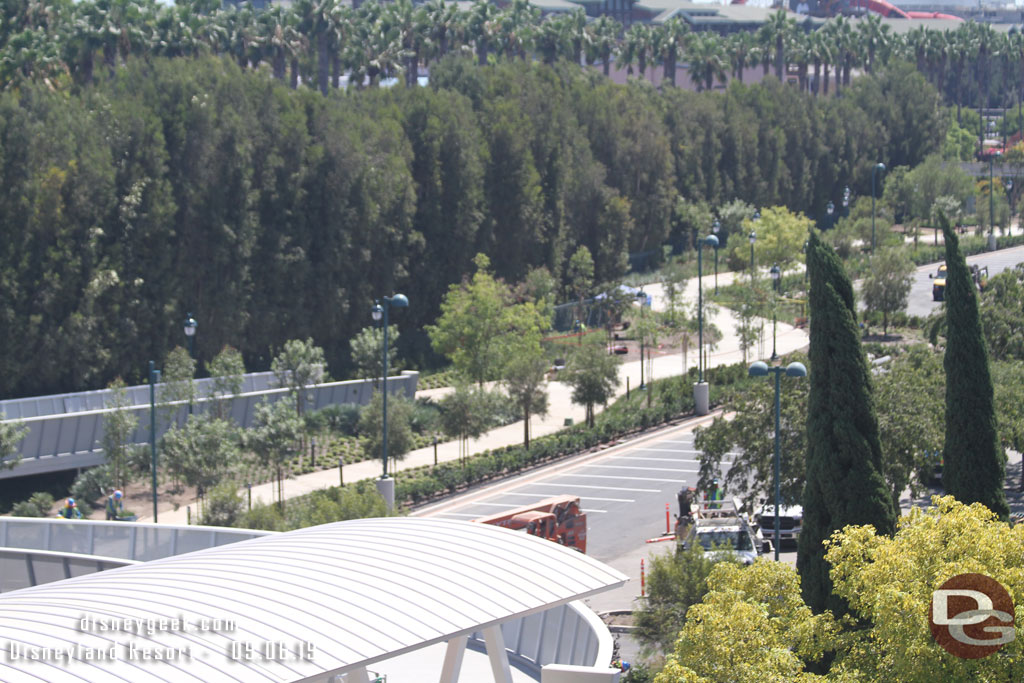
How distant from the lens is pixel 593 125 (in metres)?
77.4

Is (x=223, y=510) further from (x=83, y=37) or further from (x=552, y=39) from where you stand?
(x=552, y=39)

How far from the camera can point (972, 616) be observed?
46.9 ft

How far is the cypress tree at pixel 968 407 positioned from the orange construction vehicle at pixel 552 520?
31.1 ft

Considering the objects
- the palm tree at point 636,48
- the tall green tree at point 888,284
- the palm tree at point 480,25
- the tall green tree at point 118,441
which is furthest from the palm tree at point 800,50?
the tall green tree at point 118,441

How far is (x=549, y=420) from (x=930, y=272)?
37.3m

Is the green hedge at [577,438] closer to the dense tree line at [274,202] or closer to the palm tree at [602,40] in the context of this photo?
the dense tree line at [274,202]

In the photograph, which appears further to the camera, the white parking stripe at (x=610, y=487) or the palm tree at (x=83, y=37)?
the palm tree at (x=83, y=37)

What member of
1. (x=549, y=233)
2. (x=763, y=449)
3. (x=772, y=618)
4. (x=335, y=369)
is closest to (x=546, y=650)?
(x=772, y=618)

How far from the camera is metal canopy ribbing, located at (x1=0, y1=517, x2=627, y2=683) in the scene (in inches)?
474

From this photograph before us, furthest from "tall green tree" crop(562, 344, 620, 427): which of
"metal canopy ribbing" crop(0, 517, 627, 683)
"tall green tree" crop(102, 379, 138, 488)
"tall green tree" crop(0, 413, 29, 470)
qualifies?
"metal canopy ribbing" crop(0, 517, 627, 683)

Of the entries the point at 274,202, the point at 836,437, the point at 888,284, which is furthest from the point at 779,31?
the point at 836,437

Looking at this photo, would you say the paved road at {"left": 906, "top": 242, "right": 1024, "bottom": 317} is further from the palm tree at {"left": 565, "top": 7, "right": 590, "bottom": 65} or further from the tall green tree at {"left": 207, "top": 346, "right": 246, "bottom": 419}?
the tall green tree at {"left": 207, "top": 346, "right": 246, "bottom": 419}

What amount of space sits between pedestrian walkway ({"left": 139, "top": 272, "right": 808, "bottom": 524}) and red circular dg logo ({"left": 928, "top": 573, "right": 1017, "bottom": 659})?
2015 centimetres

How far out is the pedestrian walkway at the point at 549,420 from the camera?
39219 mm
